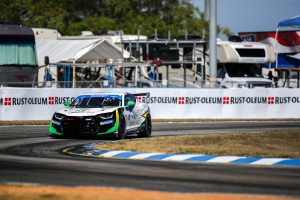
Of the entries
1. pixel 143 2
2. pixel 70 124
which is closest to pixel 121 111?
pixel 70 124

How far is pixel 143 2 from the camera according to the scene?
4048 inches

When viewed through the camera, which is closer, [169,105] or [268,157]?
[268,157]

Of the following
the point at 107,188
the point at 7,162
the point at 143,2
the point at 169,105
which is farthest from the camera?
the point at 143,2

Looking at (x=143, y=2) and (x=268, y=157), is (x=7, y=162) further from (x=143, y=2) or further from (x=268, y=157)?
(x=143, y=2)

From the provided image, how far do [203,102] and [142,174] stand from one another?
70.7ft

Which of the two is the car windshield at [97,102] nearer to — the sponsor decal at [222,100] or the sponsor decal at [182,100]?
the sponsor decal at [182,100]

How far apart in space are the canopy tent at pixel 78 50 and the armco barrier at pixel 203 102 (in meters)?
9.49

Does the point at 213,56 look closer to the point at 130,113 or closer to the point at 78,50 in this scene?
the point at 78,50

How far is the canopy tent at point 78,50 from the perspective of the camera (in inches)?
1713

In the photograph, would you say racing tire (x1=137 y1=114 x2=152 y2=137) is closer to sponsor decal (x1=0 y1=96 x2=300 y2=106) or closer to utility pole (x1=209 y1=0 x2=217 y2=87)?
sponsor decal (x1=0 y1=96 x2=300 y2=106)

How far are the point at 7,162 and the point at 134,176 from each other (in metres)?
3.08

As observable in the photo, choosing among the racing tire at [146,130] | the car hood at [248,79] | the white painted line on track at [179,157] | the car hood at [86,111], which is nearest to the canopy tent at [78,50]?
the car hood at [248,79]

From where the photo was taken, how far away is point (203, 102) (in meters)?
35.3

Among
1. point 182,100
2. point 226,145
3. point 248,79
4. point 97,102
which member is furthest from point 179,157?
point 248,79
